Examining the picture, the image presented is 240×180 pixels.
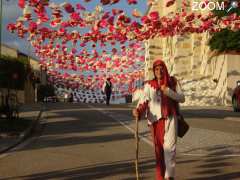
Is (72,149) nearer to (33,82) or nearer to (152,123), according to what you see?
(152,123)

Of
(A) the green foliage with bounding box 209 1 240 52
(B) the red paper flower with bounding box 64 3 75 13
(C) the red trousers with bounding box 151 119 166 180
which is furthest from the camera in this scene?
(A) the green foliage with bounding box 209 1 240 52

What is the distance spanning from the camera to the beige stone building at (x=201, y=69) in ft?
130

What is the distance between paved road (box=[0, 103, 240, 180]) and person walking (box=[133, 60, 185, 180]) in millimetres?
1424

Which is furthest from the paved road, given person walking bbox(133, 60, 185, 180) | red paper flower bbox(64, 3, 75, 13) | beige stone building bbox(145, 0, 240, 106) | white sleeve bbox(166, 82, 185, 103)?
beige stone building bbox(145, 0, 240, 106)

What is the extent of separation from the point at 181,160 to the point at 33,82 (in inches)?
1946

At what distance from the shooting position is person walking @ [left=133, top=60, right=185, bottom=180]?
8172 millimetres

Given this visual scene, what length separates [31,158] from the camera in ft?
40.5

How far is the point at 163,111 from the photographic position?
27.2 ft

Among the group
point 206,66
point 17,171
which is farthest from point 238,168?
point 206,66

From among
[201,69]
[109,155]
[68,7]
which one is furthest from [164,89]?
[201,69]

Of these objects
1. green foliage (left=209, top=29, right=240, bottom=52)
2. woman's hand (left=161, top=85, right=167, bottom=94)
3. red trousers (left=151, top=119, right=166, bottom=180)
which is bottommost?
red trousers (left=151, top=119, right=166, bottom=180)

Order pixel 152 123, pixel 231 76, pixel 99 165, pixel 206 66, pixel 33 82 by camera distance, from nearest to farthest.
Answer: pixel 152 123 < pixel 99 165 < pixel 231 76 < pixel 206 66 < pixel 33 82

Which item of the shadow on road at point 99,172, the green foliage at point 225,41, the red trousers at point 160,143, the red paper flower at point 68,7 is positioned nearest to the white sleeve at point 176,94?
the red trousers at point 160,143

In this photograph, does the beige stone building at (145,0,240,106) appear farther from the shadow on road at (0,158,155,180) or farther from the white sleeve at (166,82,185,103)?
the white sleeve at (166,82,185,103)
